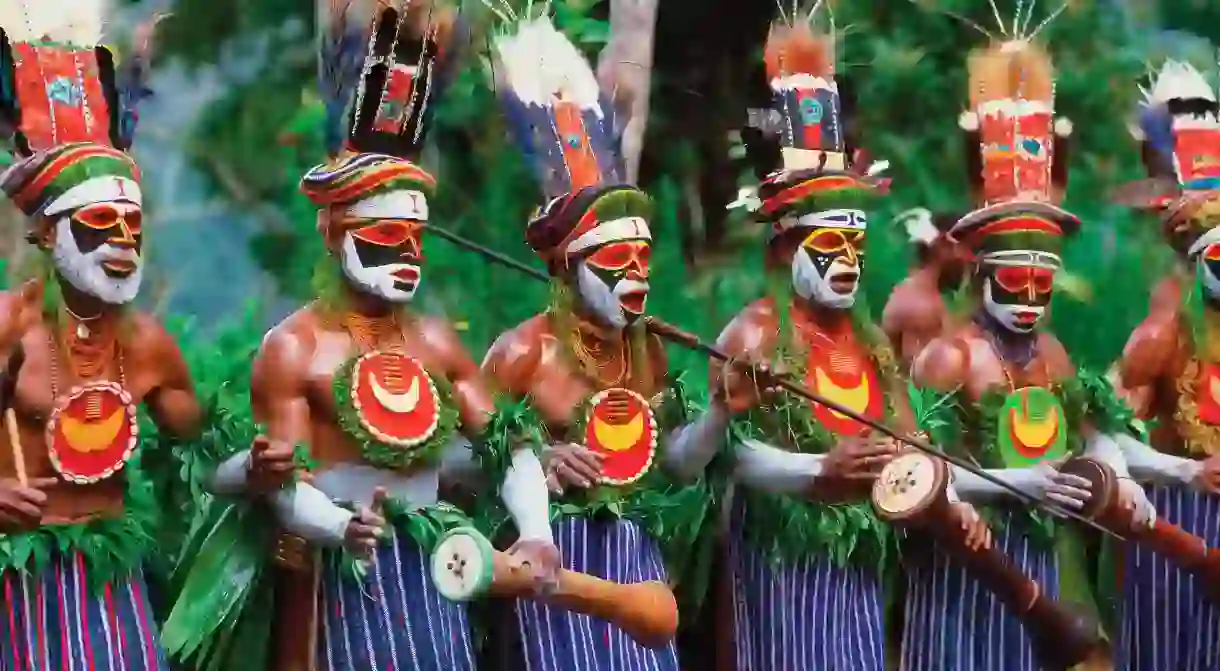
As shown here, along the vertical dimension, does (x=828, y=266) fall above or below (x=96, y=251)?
below

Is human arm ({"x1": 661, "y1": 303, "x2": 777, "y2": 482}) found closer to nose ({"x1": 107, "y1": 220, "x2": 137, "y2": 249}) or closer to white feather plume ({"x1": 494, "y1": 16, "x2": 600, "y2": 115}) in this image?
white feather plume ({"x1": 494, "y1": 16, "x2": 600, "y2": 115})

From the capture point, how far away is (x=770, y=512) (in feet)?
15.9

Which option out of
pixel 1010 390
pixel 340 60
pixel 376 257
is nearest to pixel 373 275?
pixel 376 257

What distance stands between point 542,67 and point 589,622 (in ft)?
4.23

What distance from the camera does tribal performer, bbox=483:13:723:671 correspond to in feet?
14.8

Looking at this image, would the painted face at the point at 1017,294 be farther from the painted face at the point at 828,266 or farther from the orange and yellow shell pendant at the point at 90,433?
the orange and yellow shell pendant at the point at 90,433

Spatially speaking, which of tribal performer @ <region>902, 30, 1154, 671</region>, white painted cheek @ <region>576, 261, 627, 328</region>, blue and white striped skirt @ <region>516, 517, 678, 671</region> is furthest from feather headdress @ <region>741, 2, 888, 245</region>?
blue and white striped skirt @ <region>516, 517, 678, 671</region>

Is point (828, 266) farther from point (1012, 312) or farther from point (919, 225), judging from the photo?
point (919, 225)

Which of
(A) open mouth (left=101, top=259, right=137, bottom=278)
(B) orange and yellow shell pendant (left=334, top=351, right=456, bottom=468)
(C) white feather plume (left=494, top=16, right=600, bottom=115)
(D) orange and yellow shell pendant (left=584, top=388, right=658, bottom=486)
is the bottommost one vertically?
(D) orange and yellow shell pendant (left=584, top=388, right=658, bottom=486)

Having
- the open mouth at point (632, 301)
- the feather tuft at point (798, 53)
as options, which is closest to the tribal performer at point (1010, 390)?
the feather tuft at point (798, 53)

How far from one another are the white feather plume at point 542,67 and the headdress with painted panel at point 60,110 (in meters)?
0.94

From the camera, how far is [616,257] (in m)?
4.59

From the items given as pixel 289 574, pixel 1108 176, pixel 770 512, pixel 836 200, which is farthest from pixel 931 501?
pixel 1108 176

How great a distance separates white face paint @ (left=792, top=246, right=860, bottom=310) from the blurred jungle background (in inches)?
16.9
